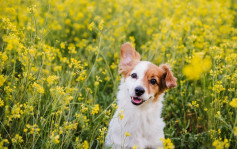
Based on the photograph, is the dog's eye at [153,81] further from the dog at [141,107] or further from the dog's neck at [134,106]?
the dog's neck at [134,106]

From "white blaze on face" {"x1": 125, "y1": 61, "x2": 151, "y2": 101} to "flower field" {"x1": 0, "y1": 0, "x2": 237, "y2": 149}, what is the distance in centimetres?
37

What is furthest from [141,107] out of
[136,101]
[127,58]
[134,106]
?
[127,58]

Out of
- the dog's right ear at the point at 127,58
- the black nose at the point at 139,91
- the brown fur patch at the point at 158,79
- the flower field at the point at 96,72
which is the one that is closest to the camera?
the flower field at the point at 96,72

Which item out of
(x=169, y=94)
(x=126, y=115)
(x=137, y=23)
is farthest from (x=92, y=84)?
(x=137, y=23)

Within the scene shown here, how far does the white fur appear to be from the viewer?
8.88 ft

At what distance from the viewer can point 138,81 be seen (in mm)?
2793

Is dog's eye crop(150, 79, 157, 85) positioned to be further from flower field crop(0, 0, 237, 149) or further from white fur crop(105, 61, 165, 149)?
flower field crop(0, 0, 237, 149)

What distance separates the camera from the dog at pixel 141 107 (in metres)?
2.70

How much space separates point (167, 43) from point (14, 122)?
3.09m

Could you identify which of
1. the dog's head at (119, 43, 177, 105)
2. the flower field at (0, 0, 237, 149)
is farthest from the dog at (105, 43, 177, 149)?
the flower field at (0, 0, 237, 149)

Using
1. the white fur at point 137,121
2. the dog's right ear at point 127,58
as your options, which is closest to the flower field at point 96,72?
the white fur at point 137,121

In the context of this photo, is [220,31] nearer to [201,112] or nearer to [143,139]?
[201,112]

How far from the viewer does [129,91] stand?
9.04 ft

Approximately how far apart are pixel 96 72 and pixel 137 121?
1.41 m
